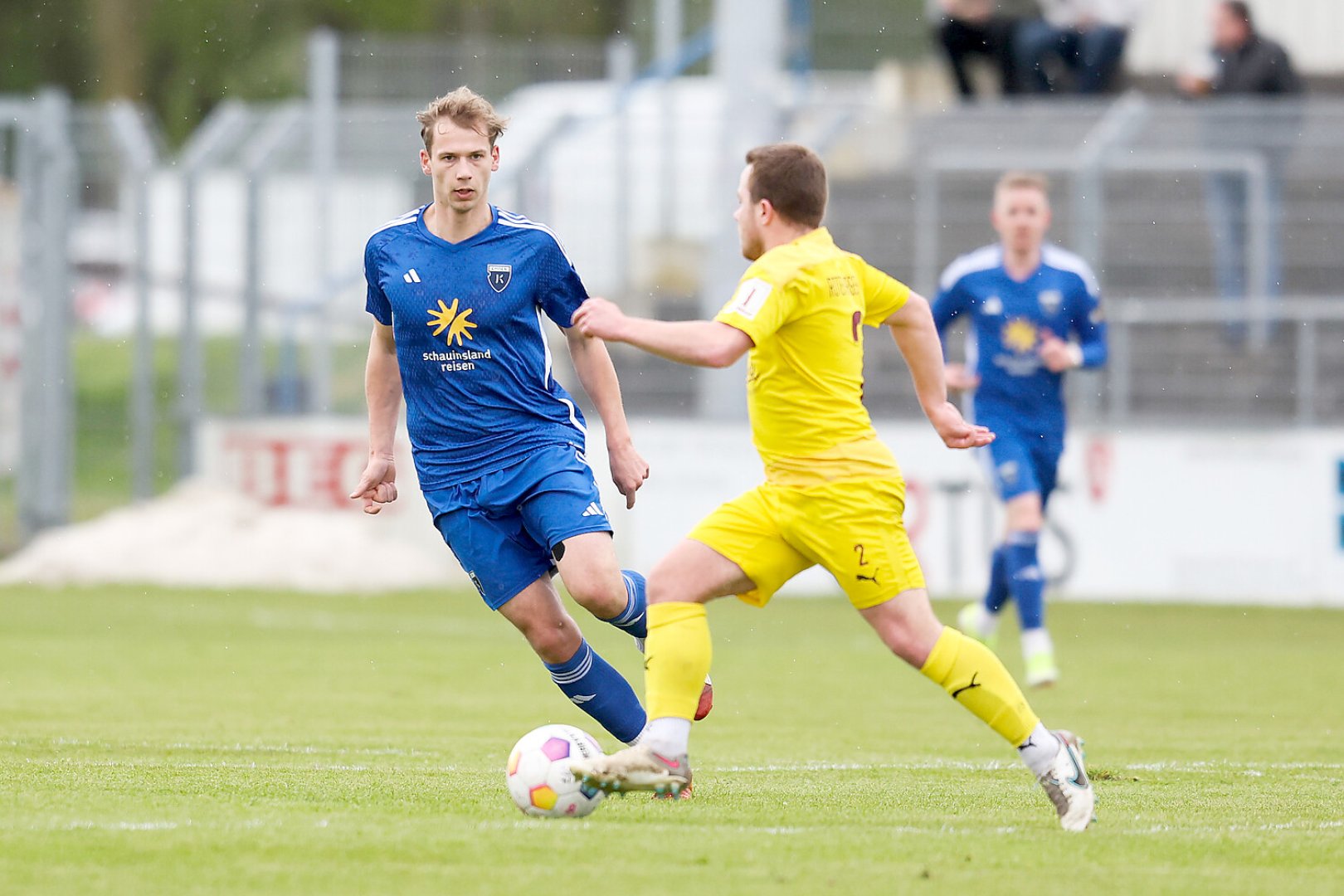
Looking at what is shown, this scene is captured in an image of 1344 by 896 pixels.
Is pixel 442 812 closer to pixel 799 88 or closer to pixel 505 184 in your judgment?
pixel 505 184

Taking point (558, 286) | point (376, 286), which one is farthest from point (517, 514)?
point (376, 286)

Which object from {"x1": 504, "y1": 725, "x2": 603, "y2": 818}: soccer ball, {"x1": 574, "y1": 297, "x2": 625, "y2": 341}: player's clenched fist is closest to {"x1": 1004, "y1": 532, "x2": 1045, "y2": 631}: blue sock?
{"x1": 504, "y1": 725, "x2": 603, "y2": 818}: soccer ball

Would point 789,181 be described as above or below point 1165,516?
above

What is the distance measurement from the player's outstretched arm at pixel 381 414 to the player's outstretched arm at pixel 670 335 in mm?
1458

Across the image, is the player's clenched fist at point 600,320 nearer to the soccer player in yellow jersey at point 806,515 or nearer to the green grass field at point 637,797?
the soccer player in yellow jersey at point 806,515

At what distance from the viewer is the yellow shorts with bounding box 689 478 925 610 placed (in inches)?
240

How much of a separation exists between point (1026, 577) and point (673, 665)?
528 cm

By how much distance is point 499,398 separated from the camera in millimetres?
6840

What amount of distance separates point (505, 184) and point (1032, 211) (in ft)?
22.2

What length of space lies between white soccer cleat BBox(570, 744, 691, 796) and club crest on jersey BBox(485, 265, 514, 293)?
1.67m

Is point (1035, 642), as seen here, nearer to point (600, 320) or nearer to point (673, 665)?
point (673, 665)

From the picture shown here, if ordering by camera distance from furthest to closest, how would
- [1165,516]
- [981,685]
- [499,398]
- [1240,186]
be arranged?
[1240,186] → [1165,516] → [499,398] → [981,685]

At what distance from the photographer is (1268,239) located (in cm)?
1630

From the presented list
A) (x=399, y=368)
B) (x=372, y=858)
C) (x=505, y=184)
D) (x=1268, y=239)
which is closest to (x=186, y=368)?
(x=505, y=184)
